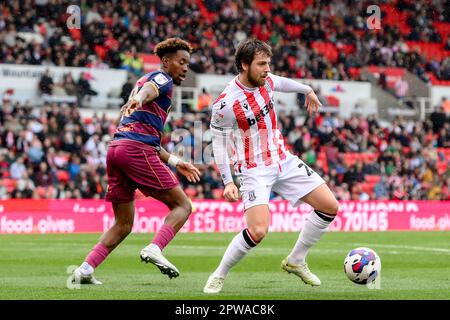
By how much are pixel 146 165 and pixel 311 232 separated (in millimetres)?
1787

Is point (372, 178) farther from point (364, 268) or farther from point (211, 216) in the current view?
point (364, 268)

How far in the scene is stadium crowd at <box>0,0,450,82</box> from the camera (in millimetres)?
28391

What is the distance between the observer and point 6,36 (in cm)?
2745

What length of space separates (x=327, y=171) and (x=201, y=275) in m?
17.2

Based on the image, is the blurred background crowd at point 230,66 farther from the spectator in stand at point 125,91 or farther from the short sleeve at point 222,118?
the short sleeve at point 222,118

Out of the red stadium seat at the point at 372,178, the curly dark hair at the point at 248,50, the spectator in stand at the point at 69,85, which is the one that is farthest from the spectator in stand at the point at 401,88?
the curly dark hair at the point at 248,50

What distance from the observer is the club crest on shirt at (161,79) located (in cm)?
968

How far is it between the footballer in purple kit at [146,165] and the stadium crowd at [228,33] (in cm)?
1800

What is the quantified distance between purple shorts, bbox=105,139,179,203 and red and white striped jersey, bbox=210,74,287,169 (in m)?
0.71

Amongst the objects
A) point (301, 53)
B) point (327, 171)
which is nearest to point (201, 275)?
point (327, 171)

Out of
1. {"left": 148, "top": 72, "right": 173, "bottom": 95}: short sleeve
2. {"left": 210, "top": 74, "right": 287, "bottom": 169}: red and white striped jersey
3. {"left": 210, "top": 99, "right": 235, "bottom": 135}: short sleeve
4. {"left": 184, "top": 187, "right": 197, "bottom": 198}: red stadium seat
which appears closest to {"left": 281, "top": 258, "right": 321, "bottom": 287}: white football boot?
{"left": 210, "top": 74, "right": 287, "bottom": 169}: red and white striped jersey

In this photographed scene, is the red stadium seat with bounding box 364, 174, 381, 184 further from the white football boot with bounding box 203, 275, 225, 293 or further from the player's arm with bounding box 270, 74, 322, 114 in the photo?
the white football boot with bounding box 203, 275, 225, 293

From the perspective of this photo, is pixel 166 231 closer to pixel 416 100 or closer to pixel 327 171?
pixel 327 171

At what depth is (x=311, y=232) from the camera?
9.90 meters
